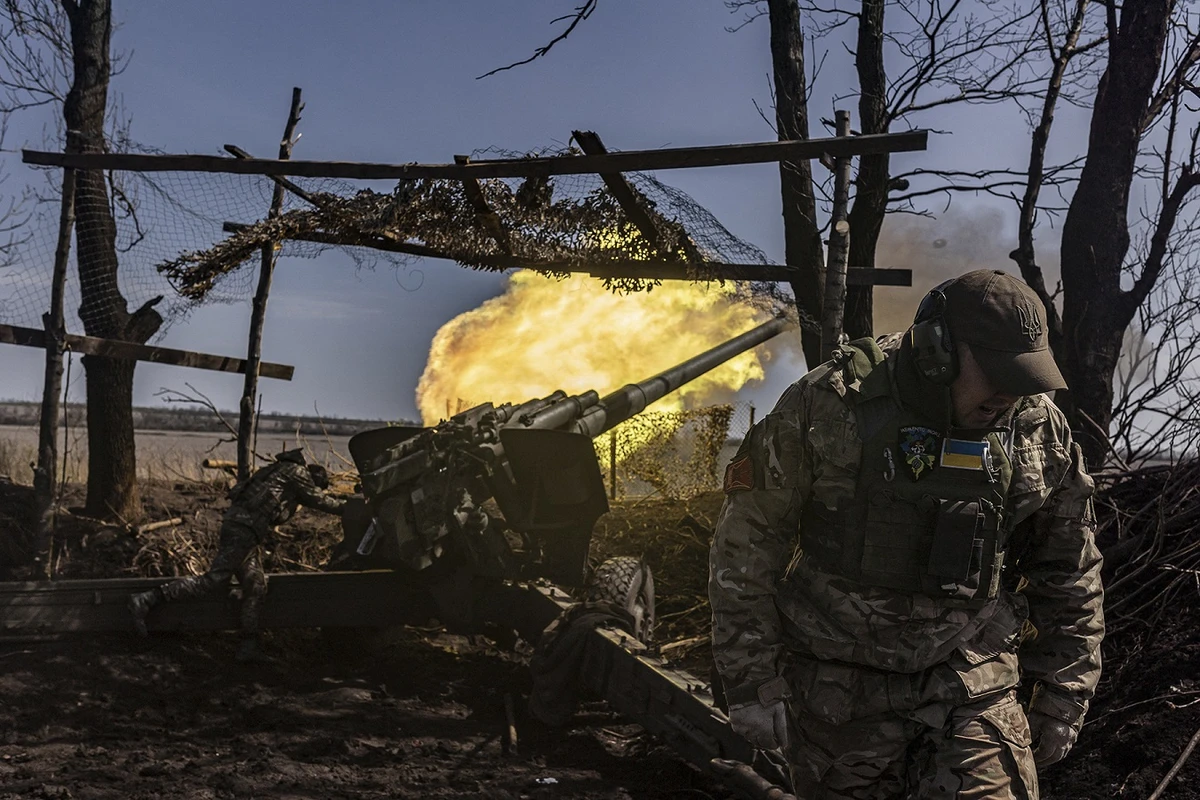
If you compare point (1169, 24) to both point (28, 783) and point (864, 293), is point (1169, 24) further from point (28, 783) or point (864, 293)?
point (28, 783)

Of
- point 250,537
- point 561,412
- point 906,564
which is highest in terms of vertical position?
point 561,412

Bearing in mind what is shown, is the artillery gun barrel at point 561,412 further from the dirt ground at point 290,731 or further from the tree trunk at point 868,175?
the tree trunk at point 868,175

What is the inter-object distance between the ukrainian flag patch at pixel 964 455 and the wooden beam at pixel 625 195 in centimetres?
390

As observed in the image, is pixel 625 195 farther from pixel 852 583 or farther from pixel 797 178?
pixel 852 583

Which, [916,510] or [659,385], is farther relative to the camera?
[659,385]

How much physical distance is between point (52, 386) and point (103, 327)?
61.4 inches

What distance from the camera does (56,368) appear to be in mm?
8281

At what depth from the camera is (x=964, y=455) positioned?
3.12 meters

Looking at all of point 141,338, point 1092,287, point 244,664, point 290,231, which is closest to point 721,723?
point 244,664

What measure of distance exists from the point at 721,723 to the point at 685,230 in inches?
150

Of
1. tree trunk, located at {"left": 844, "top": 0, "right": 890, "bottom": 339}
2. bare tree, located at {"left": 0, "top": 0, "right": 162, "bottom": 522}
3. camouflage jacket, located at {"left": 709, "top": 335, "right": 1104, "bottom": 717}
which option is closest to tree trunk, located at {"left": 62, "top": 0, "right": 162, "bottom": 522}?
bare tree, located at {"left": 0, "top": 0, "right": 162, "bottom": 522}

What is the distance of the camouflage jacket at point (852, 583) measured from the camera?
3.01m

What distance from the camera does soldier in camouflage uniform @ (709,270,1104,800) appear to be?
2.99m

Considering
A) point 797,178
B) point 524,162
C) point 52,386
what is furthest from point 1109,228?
point 52,386
